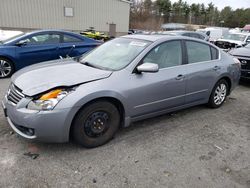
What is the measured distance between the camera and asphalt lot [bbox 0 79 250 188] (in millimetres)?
2564

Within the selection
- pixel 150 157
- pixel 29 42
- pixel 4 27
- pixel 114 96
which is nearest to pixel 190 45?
pixel 114 96

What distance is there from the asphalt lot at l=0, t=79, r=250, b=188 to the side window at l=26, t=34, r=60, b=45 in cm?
346

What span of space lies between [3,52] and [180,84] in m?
5.07

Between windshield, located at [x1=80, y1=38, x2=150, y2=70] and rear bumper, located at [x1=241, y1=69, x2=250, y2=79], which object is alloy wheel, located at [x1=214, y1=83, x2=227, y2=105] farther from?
rear bumper, located at [x1=241, y1=69, x2=250, y2=79]

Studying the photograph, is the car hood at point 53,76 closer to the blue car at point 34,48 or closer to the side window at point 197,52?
the side window at point 197,52

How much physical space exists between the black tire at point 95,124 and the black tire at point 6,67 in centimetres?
468

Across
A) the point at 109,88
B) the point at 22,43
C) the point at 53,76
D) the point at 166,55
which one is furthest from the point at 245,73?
the point at 22,43

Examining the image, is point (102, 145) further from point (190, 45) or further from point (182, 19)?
point (182, 19)

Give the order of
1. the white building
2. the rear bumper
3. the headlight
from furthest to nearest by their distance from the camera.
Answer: the white building → the rear bumper → the headlight

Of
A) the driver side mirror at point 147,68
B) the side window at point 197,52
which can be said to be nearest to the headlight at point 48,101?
the driver side mirror at point 147,68

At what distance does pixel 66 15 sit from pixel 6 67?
14.3 m

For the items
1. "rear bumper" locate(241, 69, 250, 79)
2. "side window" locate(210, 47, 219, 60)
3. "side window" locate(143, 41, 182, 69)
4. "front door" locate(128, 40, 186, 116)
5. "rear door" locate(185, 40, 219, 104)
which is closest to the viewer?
"front door" locate(128, 40, 186, 116)

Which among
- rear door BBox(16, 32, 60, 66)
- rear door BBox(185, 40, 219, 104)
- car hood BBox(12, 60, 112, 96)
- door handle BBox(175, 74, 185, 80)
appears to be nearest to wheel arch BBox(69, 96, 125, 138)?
car hood BBox(12, 60, 112, 96)

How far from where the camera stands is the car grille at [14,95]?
290 cm
